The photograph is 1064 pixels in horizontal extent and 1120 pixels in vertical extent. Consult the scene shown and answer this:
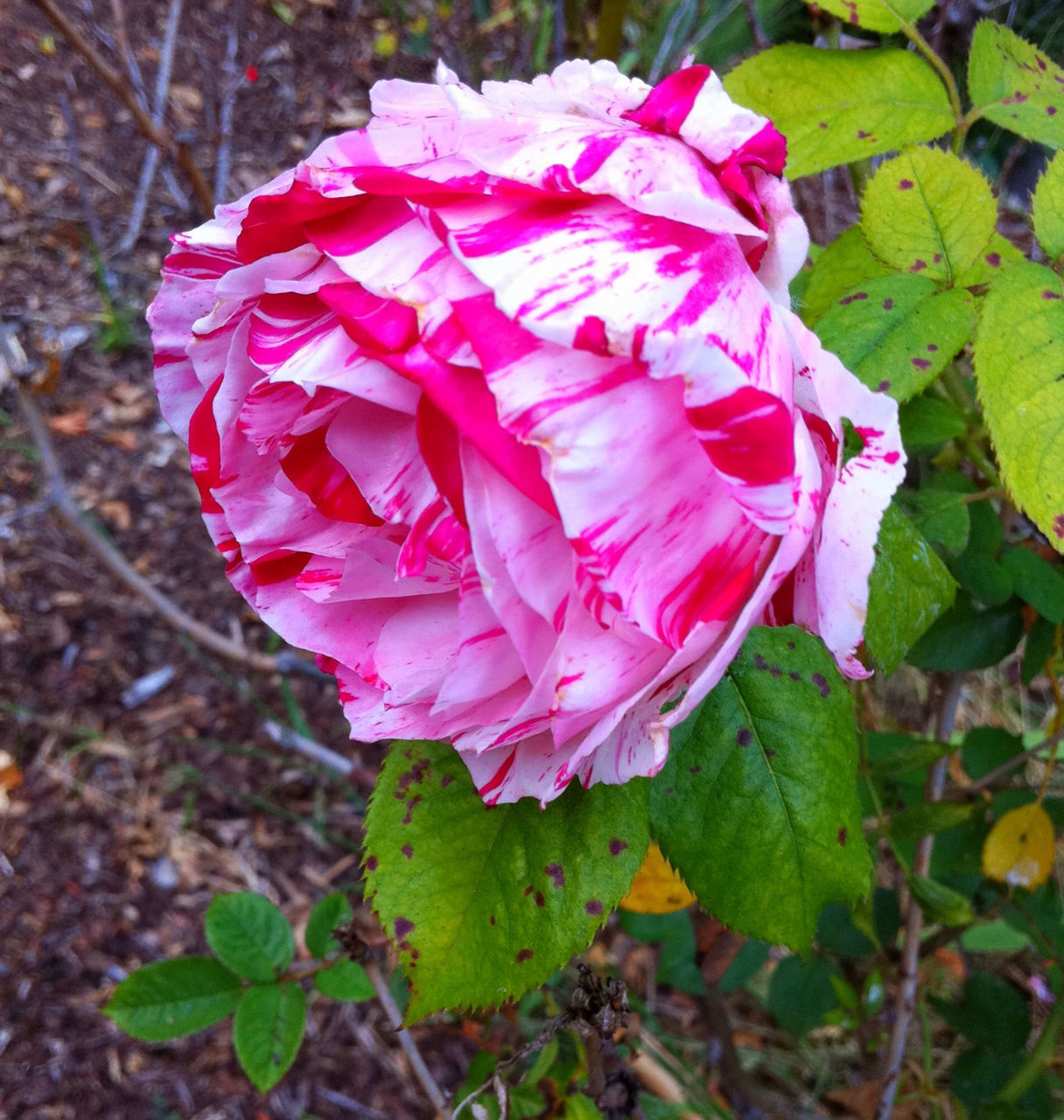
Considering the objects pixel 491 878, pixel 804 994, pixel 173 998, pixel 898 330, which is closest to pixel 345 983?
pixel 173 998

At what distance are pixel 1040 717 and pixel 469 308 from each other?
186 centimetres

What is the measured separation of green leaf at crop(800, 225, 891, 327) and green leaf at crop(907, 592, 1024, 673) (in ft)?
1.12

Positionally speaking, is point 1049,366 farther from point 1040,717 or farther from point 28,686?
point 28,686

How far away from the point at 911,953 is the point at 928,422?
528 millimetres

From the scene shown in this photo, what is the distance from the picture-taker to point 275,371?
0.46m

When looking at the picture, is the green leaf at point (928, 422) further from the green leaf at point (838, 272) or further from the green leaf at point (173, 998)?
the green leaf at point (173, 998)

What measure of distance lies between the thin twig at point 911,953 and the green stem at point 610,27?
2.49ft

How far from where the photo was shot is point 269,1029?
829 millimetres

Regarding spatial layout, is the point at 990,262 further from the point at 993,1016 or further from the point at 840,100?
the point at 993,1016

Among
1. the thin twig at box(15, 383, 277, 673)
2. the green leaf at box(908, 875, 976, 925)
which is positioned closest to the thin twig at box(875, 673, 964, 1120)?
the green leaf at box(908, 875, 976, 925)

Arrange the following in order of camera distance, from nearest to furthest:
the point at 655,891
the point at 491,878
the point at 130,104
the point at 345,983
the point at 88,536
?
1. the point at 491,878
2. the point at 655,891
3. the point at 345,983
4. the point at 130,104
5. the point at 88,536

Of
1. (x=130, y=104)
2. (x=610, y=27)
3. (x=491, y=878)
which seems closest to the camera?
(x=491, y=878)

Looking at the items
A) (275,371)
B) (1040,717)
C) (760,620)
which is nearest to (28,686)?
(275,371)

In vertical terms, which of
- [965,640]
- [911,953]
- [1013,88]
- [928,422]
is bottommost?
[911,953]
